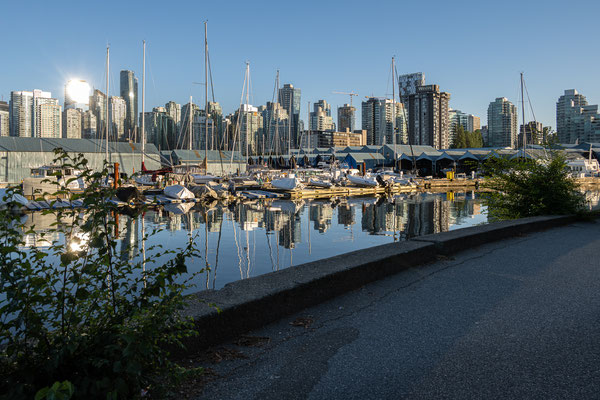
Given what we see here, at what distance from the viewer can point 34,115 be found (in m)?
114

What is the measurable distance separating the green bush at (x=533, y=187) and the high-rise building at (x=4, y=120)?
130 m

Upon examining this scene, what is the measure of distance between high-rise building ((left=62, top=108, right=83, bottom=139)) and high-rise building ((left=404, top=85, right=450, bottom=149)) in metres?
122

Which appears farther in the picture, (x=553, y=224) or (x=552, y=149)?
(x=552, y=149)

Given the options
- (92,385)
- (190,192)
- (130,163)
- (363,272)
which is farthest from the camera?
(130,163)

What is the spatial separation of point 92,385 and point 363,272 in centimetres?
436

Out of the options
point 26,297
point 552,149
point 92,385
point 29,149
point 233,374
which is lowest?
point 233,374

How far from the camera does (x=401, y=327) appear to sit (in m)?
4.73

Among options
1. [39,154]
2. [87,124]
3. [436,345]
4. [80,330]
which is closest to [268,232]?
[436,345]

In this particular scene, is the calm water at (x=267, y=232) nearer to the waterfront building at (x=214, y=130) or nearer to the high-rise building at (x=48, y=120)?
the waterfront building at (x=214, y=130)

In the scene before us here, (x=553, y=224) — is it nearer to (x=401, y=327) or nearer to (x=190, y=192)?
(x=401, y=327)

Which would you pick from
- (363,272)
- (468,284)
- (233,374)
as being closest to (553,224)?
(468,284)

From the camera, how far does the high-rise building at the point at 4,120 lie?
11730cm

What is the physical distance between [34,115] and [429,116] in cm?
13669

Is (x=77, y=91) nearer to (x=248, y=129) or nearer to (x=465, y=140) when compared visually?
(x=248, y=129)
